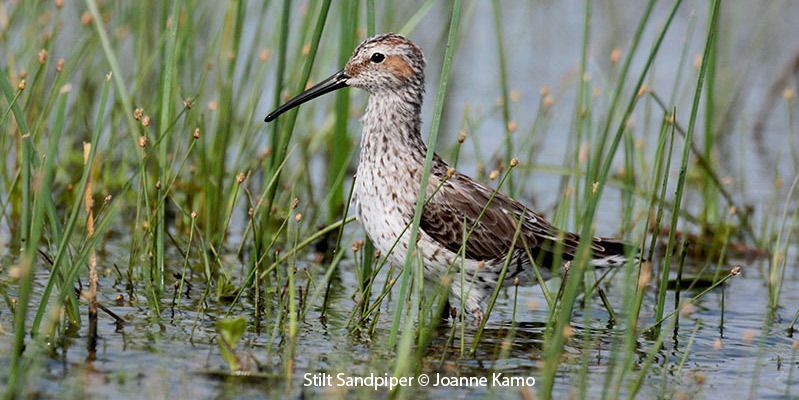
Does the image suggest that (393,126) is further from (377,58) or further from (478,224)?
(478,224)

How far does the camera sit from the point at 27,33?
7.93 meters

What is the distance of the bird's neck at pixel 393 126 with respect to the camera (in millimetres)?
6766

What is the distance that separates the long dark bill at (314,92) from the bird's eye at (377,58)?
0.18 m

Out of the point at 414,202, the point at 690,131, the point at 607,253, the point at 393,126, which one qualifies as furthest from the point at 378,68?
the point at 690,131

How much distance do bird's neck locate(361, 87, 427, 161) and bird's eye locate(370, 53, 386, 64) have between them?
185 millimetres

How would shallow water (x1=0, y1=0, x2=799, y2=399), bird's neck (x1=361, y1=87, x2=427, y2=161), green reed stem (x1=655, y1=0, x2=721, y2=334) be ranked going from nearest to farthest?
Result: 1. shallow water (x1=0, y1=0, x2=799, y2=399)
2. green reed stem (x1=655, y1=0, x2=721, y2=334)
3. bird's neck (x1=361, y1=87, x2=427, y2=161)

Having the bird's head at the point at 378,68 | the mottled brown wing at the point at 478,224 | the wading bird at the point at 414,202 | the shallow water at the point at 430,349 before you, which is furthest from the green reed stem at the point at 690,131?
the bird's head at the point at 378,68

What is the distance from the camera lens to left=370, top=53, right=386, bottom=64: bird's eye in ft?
22.8

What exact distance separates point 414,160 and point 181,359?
1.99 m

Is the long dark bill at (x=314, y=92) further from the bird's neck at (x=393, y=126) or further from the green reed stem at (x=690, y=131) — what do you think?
the green reed stem at (x=690, y=131)

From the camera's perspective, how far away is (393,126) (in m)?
6.84

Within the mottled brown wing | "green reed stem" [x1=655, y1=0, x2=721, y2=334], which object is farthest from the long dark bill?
"green reed stem" [x1=655, y1=0, x2=721, y2=334]

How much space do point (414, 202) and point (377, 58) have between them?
3.20 ft

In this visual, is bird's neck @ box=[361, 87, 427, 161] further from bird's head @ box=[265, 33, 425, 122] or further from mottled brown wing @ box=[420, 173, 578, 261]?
mottled brown wing @ box=[420, 173, 578, 261]
